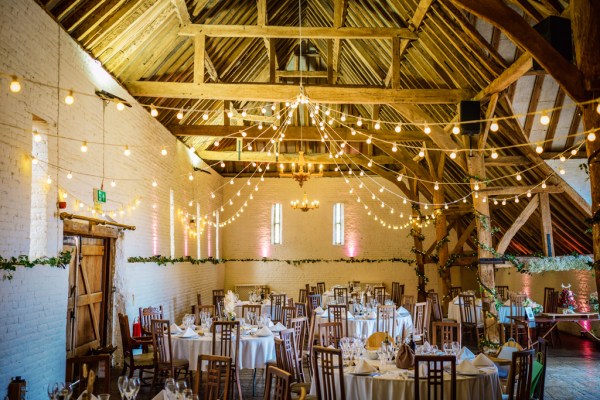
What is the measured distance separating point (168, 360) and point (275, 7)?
7.83 metres

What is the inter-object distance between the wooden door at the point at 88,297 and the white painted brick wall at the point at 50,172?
29 centimetres

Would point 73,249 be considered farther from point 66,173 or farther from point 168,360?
point 168,360

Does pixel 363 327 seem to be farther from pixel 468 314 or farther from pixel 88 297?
pixel 88 297

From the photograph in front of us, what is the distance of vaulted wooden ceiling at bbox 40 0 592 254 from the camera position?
8125 mm

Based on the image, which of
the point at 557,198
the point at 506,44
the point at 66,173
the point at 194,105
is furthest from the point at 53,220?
the point at 557,198

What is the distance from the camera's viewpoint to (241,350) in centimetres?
705

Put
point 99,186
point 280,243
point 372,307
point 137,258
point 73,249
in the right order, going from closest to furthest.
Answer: point 73,249 → point 99,186 → point 137,258 → point 372,307 → point 280,243

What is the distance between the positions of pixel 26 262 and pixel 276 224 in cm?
1247

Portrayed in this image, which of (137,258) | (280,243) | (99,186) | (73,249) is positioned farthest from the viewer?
(280,243)

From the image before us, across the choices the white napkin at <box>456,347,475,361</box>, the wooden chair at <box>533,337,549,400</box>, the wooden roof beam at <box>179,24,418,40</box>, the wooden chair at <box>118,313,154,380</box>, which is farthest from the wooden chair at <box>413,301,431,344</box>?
the wooden roof beam at <box>179,24,418,40</box>

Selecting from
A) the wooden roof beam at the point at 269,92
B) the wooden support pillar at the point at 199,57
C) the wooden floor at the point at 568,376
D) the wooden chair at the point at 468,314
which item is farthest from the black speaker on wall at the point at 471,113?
the wooden support pillar at the point at 199,57

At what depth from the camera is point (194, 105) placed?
1212cm

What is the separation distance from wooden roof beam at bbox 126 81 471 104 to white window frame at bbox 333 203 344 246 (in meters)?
8.86

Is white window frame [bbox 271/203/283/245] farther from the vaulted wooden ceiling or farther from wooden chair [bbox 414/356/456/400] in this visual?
wooden chair [bbox 414/356/456/400]
